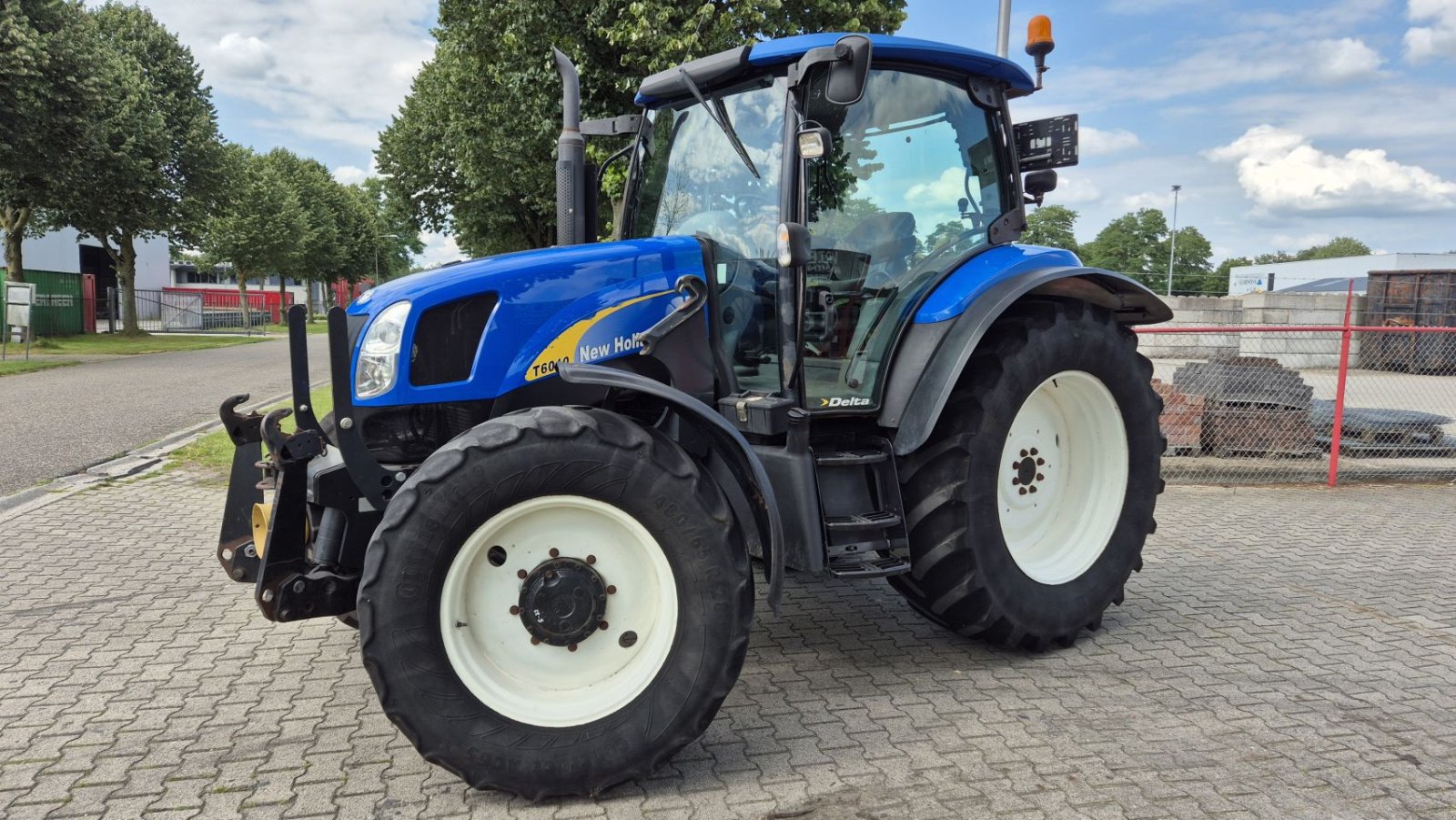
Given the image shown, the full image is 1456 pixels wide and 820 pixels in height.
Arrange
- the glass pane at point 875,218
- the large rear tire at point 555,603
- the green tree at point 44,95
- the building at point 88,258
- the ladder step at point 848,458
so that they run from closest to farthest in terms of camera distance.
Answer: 1. the large rear tire at point 555,603
2. the ladder step at point 848,458
3. the glass pane at point 875,218
4. the green tree at point 44,95
5. the building at point 88,258

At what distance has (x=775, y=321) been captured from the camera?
3.59m

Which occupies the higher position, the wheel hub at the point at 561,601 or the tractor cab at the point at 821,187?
the tractor cab at the point at 821,187

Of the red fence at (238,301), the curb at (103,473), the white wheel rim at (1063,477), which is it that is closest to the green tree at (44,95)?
the curb at (103,473)

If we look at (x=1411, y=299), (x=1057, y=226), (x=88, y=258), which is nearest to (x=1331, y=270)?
(x=1057, y=226)

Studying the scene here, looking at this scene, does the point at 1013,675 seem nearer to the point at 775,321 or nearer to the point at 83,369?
the point at 775,321

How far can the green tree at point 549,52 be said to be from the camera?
41.0 ft

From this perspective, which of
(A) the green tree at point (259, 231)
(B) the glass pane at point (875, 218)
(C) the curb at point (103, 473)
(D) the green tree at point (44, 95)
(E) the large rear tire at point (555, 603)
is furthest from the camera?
(A) the green tree at point (259, 231)

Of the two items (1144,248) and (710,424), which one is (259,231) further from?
(1144,248)

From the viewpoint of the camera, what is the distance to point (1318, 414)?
28.3ft

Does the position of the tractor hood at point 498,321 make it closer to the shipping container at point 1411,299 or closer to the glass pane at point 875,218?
the glass pane at point 875,218

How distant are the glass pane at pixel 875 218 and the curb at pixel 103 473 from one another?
3.18 meters

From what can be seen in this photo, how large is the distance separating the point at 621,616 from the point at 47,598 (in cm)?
339

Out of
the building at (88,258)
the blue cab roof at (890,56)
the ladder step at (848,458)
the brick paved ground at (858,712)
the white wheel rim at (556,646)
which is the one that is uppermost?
the building at (88,258)

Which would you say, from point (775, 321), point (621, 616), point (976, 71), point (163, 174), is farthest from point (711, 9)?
point (163, 174)
